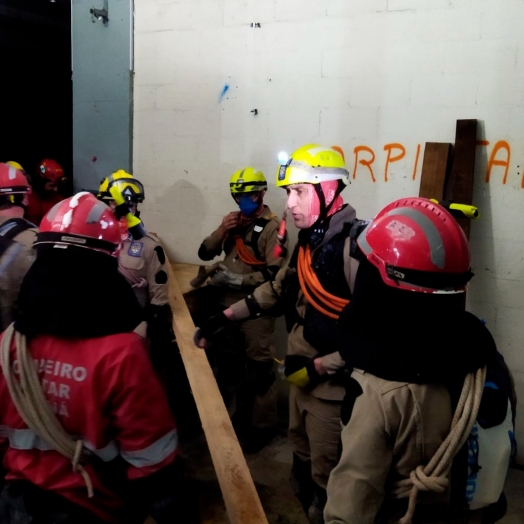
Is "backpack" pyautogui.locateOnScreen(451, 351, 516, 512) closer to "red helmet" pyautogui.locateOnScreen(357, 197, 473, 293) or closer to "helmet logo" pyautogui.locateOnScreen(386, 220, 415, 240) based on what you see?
"red helmet" pyautogui.locateOnScreen(357, 197, 473, 293)

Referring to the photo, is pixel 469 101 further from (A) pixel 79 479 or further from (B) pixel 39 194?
(B) pixel 39 194

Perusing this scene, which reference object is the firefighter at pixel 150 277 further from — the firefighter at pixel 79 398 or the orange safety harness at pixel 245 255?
the firefighter at pixel 79 398

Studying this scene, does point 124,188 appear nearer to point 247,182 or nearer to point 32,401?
point 247,182

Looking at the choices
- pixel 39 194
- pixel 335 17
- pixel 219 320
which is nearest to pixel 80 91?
pixel 39 194

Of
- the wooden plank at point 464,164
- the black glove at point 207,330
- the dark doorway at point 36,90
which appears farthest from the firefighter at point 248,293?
the dark doorway at point 36,90

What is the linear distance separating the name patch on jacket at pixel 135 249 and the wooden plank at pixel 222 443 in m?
0.57

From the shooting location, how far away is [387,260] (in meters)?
1.41

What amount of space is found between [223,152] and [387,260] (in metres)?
3.19

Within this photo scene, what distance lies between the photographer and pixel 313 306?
243 centimetres

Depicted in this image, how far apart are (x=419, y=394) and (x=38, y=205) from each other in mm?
5351

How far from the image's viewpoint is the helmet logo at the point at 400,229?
4.60 ft

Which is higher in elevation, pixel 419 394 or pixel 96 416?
pixel 419 394

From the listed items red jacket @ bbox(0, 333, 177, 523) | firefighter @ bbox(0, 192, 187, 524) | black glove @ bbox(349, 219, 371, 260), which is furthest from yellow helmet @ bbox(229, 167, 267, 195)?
red jacket @ bbox(0, 333, 177, 523)

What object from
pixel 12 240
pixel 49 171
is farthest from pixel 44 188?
pixel 12 240
